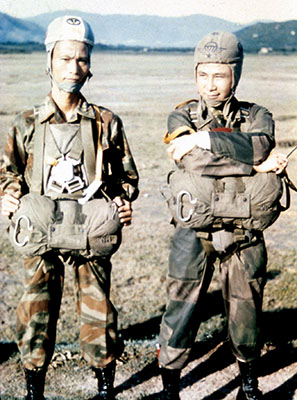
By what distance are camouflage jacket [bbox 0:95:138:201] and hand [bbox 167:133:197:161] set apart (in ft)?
1.51

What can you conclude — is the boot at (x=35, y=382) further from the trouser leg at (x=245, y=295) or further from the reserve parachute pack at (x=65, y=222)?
the trouser leg at (x=245, y=295)

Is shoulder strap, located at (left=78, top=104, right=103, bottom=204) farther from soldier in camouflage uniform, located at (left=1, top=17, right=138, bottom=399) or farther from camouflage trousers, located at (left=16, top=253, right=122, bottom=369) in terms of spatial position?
camouflage trousers, located at (left=16, top=253, right=122, bottom=369)

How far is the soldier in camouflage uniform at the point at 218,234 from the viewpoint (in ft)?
11.8

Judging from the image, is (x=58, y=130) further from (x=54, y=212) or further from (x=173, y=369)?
(x=173, y=369)

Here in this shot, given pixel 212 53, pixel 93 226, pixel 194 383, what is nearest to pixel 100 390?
pixel 194 383

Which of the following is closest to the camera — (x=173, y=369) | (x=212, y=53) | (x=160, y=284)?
(x=212, y=53)

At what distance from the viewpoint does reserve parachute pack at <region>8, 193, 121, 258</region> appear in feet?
12.2

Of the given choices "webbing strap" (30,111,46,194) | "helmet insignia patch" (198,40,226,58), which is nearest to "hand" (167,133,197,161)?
"helmet insignia patch" (198,40,226,58)

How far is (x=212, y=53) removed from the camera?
368 centimetres

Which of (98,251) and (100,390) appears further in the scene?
(100,390)

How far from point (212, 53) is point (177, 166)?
0.80m

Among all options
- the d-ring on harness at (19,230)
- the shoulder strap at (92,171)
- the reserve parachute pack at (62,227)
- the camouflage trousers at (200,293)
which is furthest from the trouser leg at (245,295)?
the d-ring on harness at (19,230)

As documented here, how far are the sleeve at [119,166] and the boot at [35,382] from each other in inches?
54.4

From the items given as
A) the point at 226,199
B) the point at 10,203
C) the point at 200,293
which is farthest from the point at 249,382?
the point at 10,203
